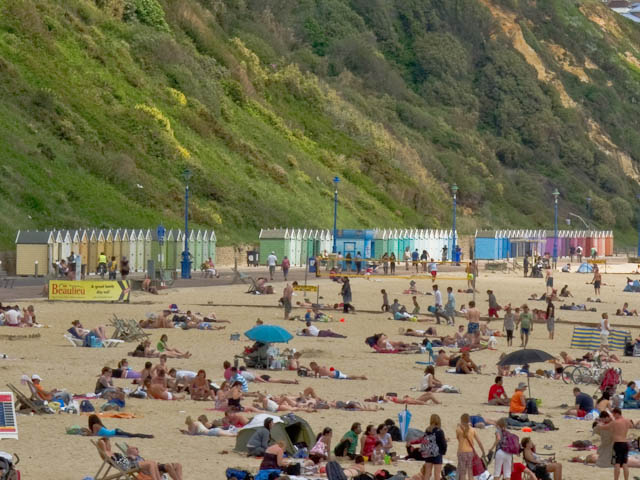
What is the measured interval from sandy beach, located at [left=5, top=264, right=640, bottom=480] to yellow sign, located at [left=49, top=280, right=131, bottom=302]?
0.48m

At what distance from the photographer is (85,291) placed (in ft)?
117

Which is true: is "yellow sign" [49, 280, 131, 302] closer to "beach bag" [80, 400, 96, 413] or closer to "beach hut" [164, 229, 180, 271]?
"beach hut" [164, 229, 180, 271]

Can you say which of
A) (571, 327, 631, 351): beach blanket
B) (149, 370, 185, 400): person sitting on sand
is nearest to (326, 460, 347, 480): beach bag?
(149, 370, 185, 400): person sitting on sand

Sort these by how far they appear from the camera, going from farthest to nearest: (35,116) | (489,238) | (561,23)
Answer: (561,23), (489,238), (35,116)

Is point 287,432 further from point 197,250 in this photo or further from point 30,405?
point 197,250

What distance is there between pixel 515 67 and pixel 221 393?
10394 cm

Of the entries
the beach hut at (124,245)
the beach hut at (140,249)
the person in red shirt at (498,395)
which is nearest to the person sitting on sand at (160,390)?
the person in red shirt at (498,395)

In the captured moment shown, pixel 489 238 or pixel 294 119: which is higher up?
pixel 294 119

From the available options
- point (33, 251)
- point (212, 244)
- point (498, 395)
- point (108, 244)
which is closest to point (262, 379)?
point (498, 395)

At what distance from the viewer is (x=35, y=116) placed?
6025cm

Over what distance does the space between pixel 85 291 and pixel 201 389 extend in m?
16.1

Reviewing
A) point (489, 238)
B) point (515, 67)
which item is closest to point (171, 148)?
point (489, 238)

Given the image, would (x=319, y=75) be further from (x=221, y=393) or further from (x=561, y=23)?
(x=221, y=393)

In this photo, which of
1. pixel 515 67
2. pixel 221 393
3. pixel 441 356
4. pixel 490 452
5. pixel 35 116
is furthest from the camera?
pixel 515 67
